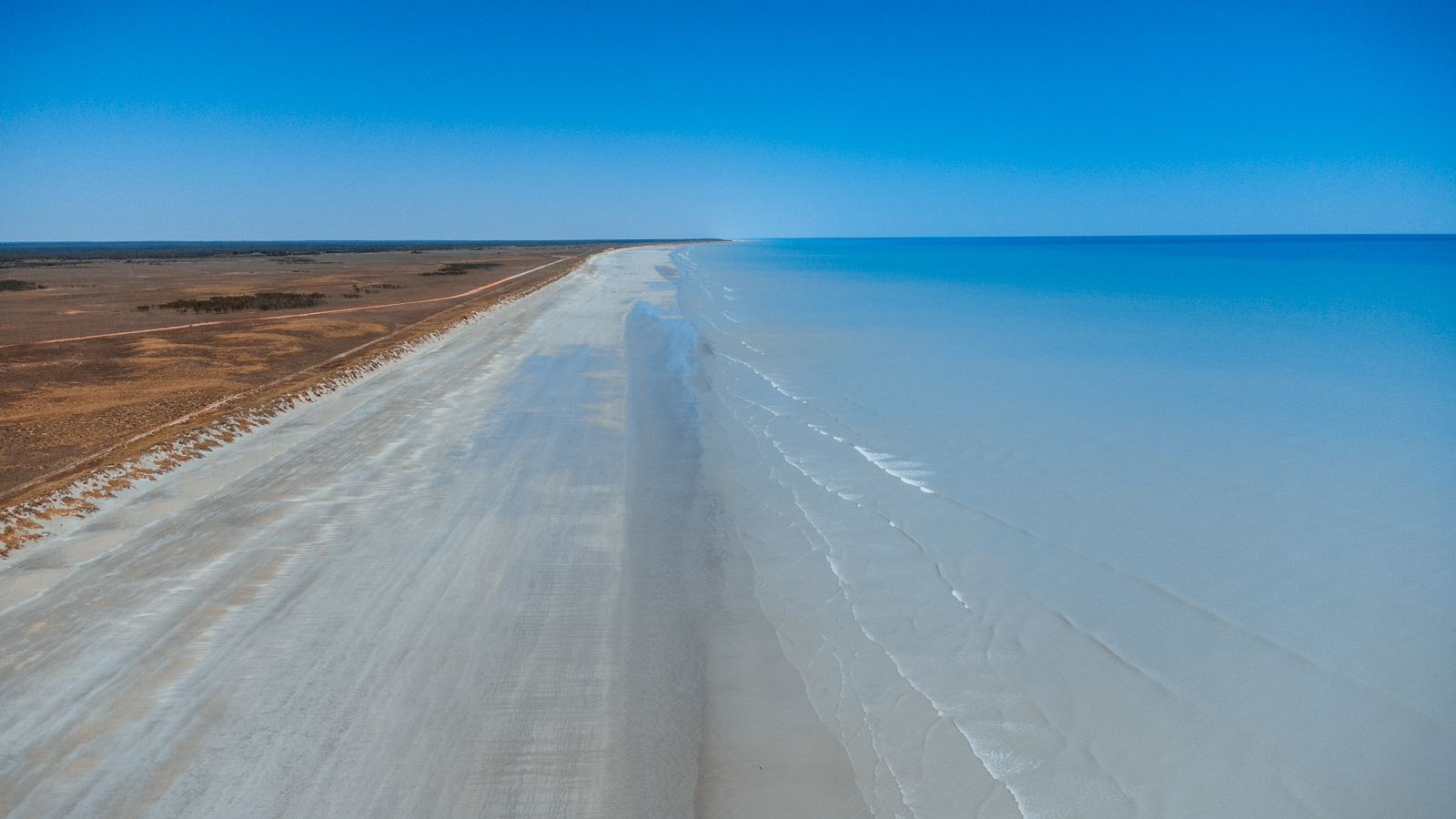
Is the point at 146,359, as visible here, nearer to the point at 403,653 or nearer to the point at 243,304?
the point at 243,304

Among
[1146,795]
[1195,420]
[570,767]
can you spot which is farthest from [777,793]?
[1195,420]

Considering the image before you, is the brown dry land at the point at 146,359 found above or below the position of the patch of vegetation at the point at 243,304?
below

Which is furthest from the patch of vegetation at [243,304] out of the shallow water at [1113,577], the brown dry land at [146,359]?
the shallow water at [1113,577]

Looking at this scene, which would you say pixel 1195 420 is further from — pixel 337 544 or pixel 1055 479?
pixel 337 544

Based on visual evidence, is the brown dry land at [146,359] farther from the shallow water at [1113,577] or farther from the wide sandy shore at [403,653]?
A: the shallow water at [1113,577]

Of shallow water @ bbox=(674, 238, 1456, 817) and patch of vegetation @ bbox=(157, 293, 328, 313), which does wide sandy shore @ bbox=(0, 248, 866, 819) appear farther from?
patch of vegetation @ bbox=(157, 293, 328, 313)

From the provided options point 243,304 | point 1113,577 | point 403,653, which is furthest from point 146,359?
point 1113,577
